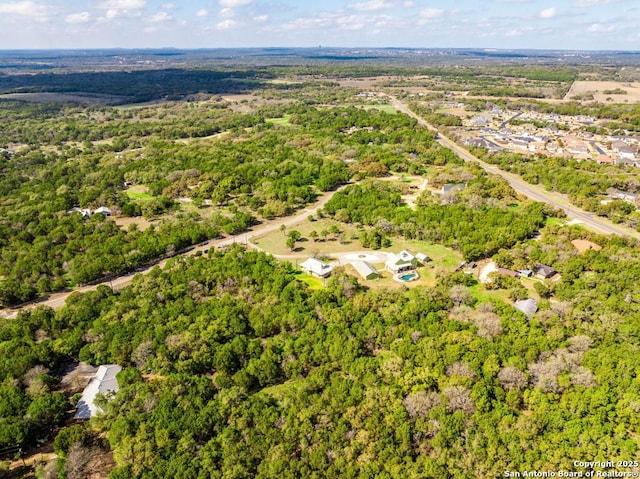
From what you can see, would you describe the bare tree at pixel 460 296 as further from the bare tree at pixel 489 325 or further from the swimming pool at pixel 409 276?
the swimming pool at pixel 409 276

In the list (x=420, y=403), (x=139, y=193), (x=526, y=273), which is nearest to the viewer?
(x=420, y=403)

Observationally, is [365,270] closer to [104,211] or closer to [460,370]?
[460,370]

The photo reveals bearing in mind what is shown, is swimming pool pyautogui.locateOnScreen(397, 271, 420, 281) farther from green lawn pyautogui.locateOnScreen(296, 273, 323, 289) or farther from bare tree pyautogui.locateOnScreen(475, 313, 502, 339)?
bare tree pyautogui.locateOnScreen(475, 313, 502, 339)

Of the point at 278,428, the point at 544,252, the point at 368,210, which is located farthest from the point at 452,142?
the point at 278,428

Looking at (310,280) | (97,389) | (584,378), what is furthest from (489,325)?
(97,389)

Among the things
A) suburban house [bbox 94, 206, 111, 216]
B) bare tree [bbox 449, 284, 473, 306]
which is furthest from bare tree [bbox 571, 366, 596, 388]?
suburban house [bbox 94, 206, 111, 216]

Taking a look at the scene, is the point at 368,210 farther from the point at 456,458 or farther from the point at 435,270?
the point at 456,458
